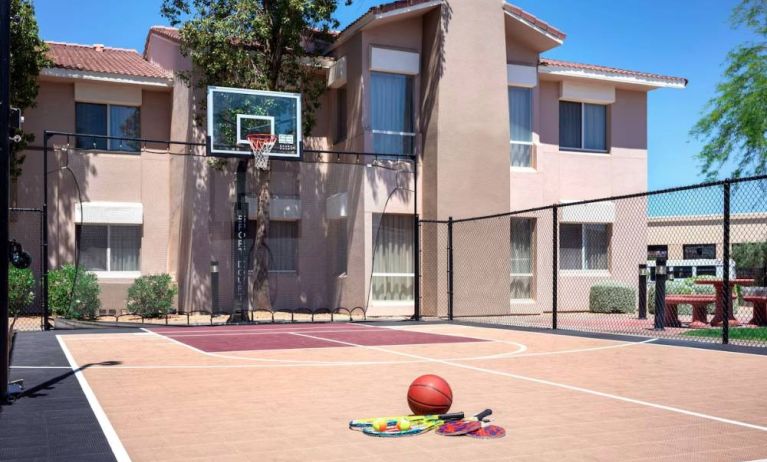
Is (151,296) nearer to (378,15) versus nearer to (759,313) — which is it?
(378,15)

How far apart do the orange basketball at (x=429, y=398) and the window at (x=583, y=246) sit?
60.6ft

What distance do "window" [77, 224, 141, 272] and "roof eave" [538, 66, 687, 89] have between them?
1316 cm

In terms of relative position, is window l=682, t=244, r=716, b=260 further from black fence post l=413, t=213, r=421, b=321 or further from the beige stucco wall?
black fence post l=413, t=213, r=421, b=321

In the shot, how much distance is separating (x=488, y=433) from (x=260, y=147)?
13.5 metres

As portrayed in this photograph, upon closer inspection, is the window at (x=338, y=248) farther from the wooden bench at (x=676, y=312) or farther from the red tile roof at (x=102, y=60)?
the wooden bench at (x=676, y=312)

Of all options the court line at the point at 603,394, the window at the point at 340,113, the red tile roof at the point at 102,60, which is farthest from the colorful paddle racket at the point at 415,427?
the red tile roof at the point at 102,60

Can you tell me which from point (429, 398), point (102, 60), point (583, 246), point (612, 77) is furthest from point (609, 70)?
point (429, 398)

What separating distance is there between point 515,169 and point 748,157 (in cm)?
1028

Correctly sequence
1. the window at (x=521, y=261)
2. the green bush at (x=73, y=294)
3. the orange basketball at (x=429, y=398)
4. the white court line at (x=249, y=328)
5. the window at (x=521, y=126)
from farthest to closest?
the window at (x=521, y=126) → the window at (x=521, y=261) → the green bush at (x=73, y=294) → the white court line at (x=249, y=328) → the orange basketball at (x=429, y=398)

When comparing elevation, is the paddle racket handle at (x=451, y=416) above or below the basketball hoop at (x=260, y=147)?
below

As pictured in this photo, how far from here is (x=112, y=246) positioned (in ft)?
74.0

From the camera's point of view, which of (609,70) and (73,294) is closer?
(73,294)

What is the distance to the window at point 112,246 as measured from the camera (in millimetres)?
22234

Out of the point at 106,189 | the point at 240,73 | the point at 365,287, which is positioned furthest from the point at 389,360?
the point at 106,189
